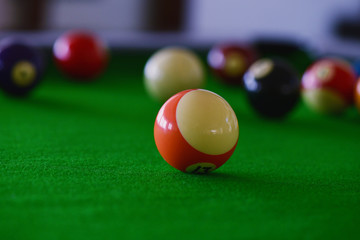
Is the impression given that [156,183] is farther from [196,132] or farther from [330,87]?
[330,87]

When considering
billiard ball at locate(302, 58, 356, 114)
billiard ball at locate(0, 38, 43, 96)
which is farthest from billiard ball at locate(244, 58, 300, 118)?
billiard ball at locate(0, 38, 43, 96)

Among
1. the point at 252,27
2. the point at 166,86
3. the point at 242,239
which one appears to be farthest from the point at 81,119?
the point at 252,27

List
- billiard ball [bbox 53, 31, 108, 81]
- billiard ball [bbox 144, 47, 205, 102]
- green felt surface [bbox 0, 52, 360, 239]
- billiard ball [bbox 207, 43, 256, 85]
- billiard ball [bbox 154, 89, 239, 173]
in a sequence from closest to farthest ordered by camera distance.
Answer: green felt surface [bbox 0, 52, 360, 239], billiard ball [bbox 154, 89, 239, 173], billiard ball [bbox 144, 47, 205, 102], billiard ball [bbox 53, 31, 108, 81], billiard ball [bbox 207, 43, 256, 85]

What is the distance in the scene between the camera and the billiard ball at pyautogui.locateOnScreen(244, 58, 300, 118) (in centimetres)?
342

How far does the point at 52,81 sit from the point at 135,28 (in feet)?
17.4

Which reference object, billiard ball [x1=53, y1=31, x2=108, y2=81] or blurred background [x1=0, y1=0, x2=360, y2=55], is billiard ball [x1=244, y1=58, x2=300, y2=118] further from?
blurred background [x1=0, y1=0, x2=360, y2=55]

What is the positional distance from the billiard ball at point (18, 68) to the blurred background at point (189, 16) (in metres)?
4.99

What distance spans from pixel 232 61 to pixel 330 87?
1353mm

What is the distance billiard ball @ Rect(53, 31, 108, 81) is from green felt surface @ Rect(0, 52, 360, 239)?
1.15 metres

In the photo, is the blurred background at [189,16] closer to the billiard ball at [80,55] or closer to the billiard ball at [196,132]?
the billiard ball at [80,55]

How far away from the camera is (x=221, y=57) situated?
4785 mm

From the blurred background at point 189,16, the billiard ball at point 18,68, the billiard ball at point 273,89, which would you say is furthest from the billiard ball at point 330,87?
the blurred background at point 189,16

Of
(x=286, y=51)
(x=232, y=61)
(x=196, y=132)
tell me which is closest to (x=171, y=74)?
(x=232, y=61)

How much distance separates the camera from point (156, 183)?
2018mm
